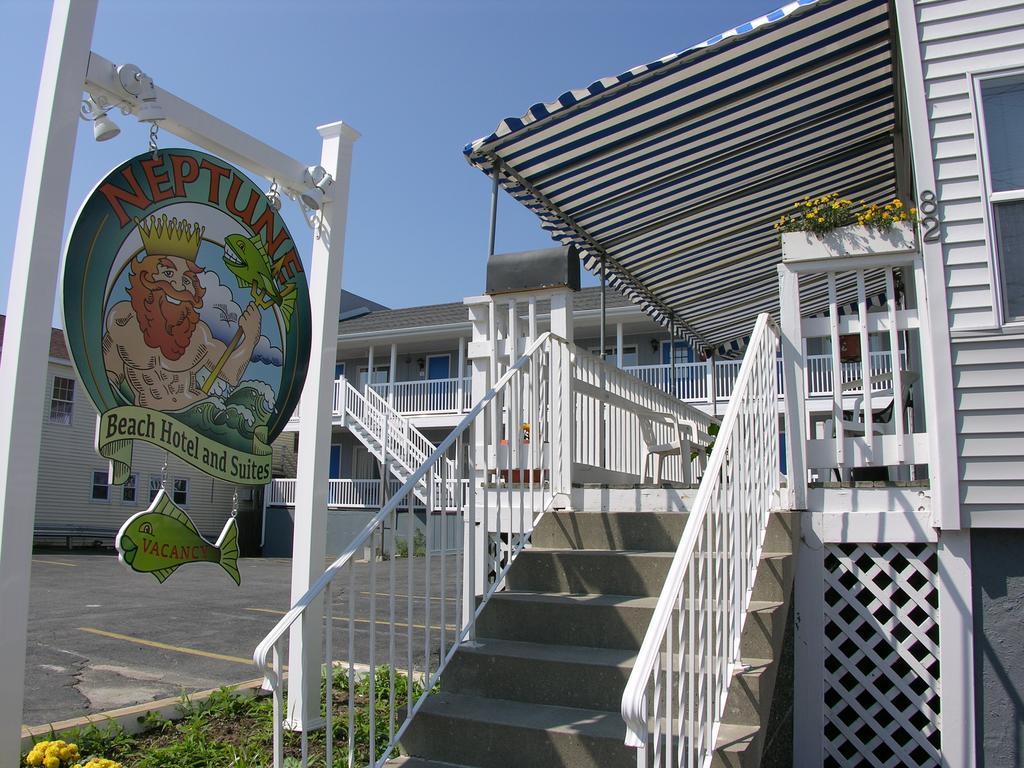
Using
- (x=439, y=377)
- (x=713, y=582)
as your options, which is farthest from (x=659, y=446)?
(x=439, y=377)

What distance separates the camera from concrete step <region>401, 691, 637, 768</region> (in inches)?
125

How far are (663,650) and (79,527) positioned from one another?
72.9ft

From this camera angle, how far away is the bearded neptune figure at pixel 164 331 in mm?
3156

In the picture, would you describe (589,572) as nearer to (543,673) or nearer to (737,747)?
(543,673)

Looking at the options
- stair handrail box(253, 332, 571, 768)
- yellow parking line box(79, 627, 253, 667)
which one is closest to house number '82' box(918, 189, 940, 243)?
stair handrail box(253, 332, 571, 768)

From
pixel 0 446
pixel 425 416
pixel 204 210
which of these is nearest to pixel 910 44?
pixel 204 210

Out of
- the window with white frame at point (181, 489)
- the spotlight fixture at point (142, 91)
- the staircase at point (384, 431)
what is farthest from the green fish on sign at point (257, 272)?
the window with white frame at point (181, 489)

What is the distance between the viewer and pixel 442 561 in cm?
382

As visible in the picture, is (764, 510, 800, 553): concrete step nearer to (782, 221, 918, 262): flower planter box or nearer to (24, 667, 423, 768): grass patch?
(782, 221, 918, 262): flower planter box

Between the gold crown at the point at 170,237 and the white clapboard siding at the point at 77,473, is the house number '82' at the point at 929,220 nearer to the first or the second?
the gold crown at the point at 170,237

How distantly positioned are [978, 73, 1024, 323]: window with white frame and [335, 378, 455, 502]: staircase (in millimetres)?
14467

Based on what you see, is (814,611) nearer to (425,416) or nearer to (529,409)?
(529,409)

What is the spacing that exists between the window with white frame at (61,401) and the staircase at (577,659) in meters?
21.3

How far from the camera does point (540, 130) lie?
5508 millimetres
